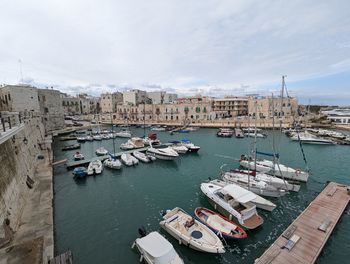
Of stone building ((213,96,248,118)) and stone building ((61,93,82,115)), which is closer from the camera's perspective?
stone building ((213,96,248,118))

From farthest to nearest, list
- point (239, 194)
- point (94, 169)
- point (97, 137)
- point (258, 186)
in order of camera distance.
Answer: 1. point (97, 137)
2. point (94, 169)
3. point (258, 186)
4. point (239, 194)

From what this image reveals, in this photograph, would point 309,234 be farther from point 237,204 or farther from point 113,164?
point 113,164

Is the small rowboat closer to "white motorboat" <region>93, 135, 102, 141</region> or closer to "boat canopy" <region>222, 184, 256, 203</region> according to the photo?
"boat canopy" <region>222, 184, 256, 203</region>

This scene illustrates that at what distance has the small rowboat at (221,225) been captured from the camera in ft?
45.6

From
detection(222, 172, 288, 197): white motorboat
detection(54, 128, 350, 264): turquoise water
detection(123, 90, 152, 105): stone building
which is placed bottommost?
detection(54, 128, 350, 264): turquoise water

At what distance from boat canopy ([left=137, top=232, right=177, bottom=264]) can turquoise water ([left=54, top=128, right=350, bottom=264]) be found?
1642 mm

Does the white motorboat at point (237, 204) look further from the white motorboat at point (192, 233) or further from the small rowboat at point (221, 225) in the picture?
the white motorboat at point (192, 233)

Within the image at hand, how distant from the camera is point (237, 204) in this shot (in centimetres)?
1691

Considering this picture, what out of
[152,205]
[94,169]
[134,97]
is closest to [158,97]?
[134,97]

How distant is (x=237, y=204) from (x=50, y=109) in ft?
210

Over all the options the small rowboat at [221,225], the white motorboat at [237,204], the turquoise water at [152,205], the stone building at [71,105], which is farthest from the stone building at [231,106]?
the stone building at [71,105]

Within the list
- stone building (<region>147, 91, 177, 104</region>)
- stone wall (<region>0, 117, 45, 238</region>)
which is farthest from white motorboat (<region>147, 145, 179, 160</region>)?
stone building (<region>147, 91, 177, 104</region>)

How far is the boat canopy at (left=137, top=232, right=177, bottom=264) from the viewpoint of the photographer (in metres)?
10.9

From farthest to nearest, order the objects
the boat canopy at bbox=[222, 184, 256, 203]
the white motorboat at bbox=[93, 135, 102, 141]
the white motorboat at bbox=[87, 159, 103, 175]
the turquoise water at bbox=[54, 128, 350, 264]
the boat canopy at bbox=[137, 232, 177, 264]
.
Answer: the white motorboat at bbox=[93, 135, 102, 141] → the white motorboat at bbox=[87, 159, 103, 175] → the boat canopy at bbox=[222, 184, 256, 203] → the turquoise water at bbox=[54, 128, 350, 264] → the boat canopy at bbox=[137, 232, 177, 264]
